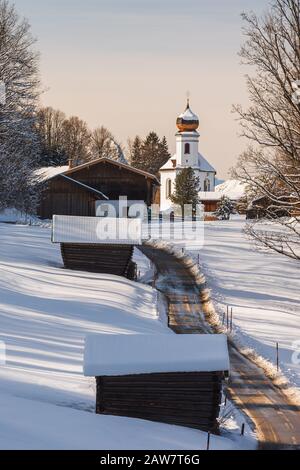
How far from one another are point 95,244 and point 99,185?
1058 inches

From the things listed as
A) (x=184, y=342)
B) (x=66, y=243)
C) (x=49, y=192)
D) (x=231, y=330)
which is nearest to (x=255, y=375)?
(x=231, y=330)

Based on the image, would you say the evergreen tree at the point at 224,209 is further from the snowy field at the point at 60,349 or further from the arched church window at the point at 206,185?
the snowy field at the point at 60,349

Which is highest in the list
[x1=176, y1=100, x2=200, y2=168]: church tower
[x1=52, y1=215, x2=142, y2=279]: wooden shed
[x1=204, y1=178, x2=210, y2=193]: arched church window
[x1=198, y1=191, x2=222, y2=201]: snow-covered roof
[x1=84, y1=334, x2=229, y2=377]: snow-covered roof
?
[x1=176, y1=100, x2=200, y2=168]: church tower

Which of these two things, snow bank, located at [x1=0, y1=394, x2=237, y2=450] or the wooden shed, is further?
the wooden shed

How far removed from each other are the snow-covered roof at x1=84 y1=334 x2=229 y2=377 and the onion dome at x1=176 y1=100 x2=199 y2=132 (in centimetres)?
8813

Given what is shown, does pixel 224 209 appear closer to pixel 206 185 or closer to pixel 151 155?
pixel 206 185

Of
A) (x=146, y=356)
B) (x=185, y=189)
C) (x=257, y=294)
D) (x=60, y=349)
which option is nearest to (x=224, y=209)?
(x=185, y=189)

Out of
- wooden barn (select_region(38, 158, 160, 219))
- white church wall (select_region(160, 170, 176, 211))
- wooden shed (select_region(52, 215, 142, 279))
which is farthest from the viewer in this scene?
white church wall (select_region(160, 170, 176, 211))

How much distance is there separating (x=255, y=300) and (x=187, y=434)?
20.4 meters

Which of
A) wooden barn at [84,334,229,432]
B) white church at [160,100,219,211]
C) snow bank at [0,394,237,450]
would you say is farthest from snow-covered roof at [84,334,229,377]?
white church at [160,100,219,211]

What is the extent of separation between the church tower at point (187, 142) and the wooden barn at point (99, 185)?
122ft

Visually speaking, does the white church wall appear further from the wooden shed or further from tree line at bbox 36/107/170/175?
the wooden shed

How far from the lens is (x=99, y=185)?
66.1 meters

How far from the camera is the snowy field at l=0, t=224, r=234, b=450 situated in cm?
1484
